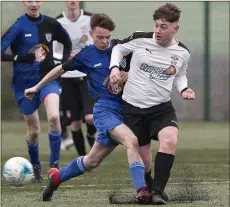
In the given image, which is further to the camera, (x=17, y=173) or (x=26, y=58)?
(x=26, y=58)

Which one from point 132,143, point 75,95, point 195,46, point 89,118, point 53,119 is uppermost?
A: point 132,143

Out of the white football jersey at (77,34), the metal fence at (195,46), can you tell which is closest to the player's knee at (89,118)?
the white football jersey at (77,34)

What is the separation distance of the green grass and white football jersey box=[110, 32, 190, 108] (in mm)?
873

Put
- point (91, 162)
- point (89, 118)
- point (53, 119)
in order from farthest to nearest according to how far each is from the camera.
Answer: point (89, 118)
point (53, 119)
point (91, 162)

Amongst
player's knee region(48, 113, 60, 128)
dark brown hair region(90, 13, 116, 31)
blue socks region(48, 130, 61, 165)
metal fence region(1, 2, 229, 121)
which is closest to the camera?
dark brown hair region(90, 13, 116, 31)

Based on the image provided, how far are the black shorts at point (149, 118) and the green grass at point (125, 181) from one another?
1.99 ft

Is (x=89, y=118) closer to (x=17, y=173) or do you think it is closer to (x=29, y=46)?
(x=29, y=46)

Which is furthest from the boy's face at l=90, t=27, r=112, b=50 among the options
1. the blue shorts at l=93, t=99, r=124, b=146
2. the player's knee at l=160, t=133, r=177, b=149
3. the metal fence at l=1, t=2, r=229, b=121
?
the metal fence at l=1, t=2, r=229, b=121

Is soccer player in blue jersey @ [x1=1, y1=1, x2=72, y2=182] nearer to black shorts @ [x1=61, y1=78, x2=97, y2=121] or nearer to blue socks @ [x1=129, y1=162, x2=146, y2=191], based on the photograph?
black shorts @ [x1=61, y1=78, x2=97, y2=121]

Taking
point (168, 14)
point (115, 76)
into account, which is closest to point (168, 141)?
point (115, 76)

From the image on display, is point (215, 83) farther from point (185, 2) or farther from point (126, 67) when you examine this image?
point (126, 67)

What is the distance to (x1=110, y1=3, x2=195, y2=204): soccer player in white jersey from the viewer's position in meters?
7.25

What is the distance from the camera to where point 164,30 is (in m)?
7.25

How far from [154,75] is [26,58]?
263 cm
